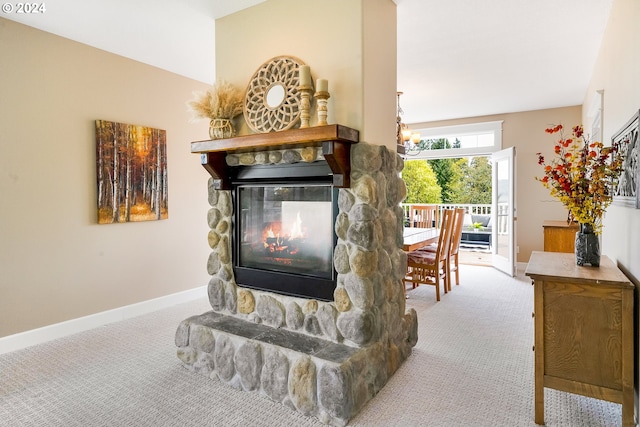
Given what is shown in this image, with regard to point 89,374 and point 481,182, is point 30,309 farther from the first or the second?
point 481,182

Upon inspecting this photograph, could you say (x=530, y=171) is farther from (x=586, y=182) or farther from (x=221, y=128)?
(x=221, y=128)

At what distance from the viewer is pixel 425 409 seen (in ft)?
7.11

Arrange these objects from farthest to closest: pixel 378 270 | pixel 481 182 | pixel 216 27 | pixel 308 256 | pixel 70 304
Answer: pixel 481 182
pixel 70 304
pixel 216 27
pixel 308 256
pixel 378 270

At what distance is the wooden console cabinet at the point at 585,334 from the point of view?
186 centimetres

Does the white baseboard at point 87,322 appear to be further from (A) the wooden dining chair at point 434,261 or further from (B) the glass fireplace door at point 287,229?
(A) the wooden dining chair at point 434,261

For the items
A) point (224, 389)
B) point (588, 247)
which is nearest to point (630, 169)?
point (588, 247)

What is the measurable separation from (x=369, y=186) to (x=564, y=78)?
12.5 ft

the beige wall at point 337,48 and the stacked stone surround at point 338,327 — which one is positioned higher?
the beige wall at point 337,48

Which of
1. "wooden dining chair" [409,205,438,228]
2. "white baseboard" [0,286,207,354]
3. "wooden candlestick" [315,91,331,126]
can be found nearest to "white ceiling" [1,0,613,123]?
"wooden candlestick" [315,91,331,126]

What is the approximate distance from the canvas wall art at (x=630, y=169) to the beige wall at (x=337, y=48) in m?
1.37

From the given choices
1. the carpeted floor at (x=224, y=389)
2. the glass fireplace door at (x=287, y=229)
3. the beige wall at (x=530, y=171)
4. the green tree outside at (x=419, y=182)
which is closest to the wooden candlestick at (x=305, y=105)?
the glass fireplace door at (x=287, y=229)

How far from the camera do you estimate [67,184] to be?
336 centimetres

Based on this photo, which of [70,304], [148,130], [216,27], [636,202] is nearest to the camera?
[636,202]

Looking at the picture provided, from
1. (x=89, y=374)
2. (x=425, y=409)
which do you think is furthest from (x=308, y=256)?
(x=89, y=374)
